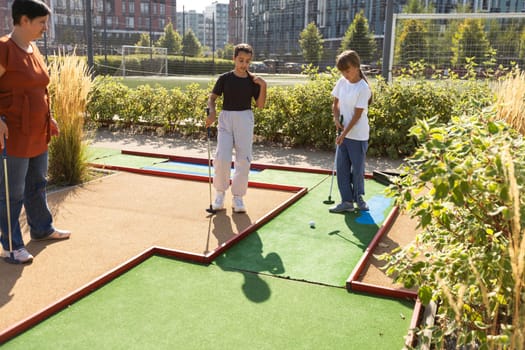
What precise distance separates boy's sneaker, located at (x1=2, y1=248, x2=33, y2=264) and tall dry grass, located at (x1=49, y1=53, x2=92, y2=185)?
2.36 metres

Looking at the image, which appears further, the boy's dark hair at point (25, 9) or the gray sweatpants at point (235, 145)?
the gray sweatpants at point (235, 145)

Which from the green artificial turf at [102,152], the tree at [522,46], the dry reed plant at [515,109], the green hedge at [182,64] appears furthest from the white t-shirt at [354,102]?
the green hedge at [182,64]

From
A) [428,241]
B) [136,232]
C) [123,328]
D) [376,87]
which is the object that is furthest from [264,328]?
[376,87]

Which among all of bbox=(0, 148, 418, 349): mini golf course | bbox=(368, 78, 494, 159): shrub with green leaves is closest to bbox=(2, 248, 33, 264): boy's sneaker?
bbox=(0, 148, 418, 349): mini golf course

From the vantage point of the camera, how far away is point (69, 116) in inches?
243

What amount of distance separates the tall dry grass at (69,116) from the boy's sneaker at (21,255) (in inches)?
93.1

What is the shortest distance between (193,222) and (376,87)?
5.21 metres

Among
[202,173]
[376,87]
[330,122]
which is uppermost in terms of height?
[376,87]

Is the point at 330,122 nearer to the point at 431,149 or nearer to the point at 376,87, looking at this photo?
the point at 376,87

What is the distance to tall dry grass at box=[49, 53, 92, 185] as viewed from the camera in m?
5.83

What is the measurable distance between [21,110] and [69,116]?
234 cm

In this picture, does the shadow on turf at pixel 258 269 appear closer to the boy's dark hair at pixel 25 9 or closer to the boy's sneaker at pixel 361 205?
the boy's sneaker at pixel 361 205

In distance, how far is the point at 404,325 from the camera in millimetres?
3211

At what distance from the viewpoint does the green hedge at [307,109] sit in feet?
27.9
